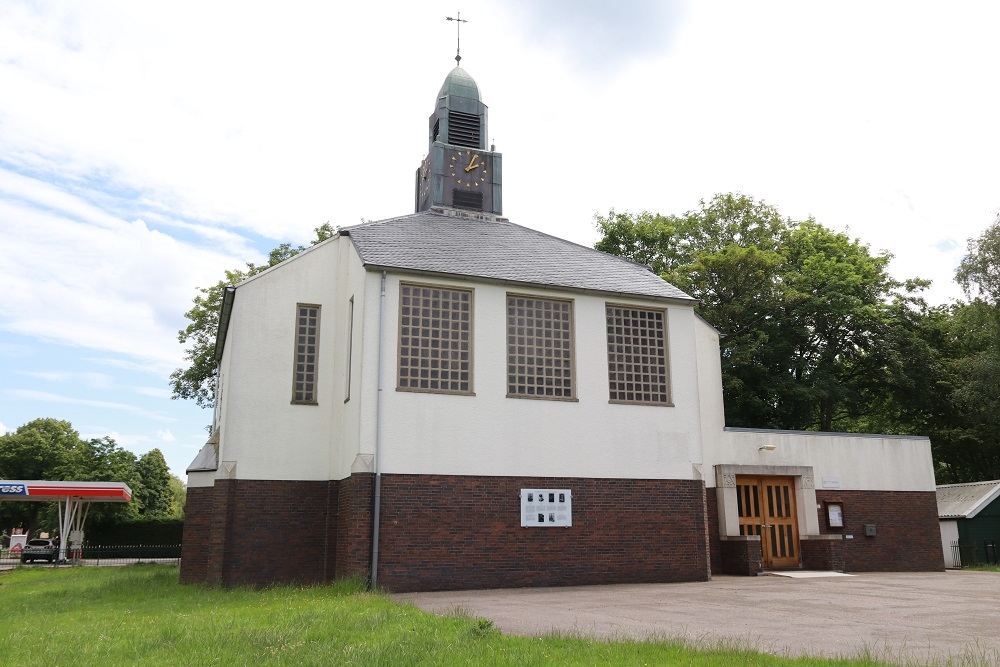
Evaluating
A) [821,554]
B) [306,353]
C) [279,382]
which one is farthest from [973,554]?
[279,382]

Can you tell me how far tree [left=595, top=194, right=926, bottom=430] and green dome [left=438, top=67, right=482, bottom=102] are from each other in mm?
11448

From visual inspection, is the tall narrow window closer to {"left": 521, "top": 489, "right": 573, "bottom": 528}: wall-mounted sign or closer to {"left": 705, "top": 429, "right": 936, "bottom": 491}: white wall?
{"left": 521, "top": 489, "right": 573, "bottom": 528}: wall-mounted sign

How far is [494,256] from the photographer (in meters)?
20.2

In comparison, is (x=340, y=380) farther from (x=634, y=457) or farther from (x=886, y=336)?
(x=886, y=336)

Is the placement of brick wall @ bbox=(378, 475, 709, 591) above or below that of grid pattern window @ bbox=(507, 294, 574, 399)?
below

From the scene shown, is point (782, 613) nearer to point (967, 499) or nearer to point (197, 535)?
point (197, 535)

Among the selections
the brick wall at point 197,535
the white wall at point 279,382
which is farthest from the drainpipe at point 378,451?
the brick wall at point 197,535

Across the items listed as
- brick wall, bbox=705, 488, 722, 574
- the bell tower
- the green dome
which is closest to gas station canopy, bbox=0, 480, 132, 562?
the bell tower

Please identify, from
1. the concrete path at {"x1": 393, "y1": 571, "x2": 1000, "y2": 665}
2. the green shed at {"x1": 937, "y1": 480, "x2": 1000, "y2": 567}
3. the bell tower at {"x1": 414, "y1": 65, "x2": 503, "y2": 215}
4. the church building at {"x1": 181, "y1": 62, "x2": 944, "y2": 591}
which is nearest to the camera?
the concrete path at {"x1": 393, "y1": 571, "x2": 1000, "y2": 665}

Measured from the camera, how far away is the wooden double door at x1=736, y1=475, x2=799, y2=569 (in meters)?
21.7

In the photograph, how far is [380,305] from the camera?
17594 mm

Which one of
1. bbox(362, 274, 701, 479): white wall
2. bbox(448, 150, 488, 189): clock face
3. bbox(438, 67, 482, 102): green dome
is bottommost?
bbox(362, 274, 701, 479): white wall

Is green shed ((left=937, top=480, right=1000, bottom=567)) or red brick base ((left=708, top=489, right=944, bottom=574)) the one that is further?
green shed ((left=937, top=480, right=1000, bottom=567))

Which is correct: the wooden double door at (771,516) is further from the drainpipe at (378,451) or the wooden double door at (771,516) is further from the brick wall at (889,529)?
the drainpipe at (378,451)
